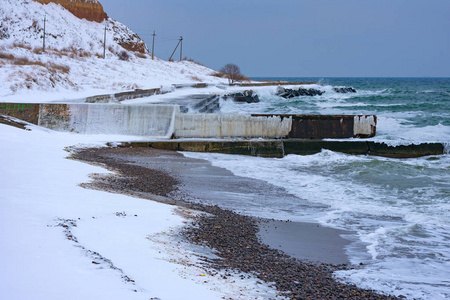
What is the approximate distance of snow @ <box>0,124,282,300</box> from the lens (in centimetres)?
416

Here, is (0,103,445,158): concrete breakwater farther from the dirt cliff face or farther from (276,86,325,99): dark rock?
the dirt cliff face

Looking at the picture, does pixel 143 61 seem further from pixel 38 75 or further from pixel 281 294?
pixel 281 294

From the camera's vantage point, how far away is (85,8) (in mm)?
76125

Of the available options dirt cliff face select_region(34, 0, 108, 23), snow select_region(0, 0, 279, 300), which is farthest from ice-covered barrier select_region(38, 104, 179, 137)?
dirt cliff face select_region(34, 0, 108, 23)

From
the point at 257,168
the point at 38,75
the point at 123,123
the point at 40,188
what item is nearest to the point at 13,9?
the point at 38,75

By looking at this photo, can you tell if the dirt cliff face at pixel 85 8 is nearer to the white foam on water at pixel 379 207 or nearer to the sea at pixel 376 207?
the sea at pixel 376 207

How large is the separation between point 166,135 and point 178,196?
29.6 ft

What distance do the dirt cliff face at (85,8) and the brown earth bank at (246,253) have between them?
228 feet

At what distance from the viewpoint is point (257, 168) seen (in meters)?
14.5

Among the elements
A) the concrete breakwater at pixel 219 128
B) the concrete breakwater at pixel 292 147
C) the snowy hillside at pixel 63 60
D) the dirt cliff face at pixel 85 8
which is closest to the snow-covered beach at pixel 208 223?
the concrete breakwater at pixel 292 147

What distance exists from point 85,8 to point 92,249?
76.7 metres

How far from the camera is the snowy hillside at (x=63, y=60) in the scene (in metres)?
27.4

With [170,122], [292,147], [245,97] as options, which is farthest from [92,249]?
[245,97]

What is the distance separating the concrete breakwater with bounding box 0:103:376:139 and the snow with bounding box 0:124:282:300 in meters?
9.89
